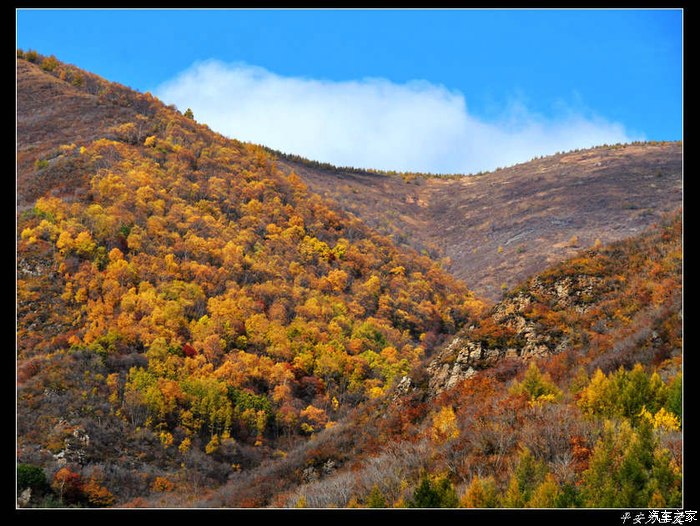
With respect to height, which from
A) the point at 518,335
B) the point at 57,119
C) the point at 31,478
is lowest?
the point at 31,478

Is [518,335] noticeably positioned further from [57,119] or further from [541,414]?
[57,119]

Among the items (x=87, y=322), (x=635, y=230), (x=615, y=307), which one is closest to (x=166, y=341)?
(x=87, y=322)

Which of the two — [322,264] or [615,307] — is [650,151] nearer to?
[322,264]

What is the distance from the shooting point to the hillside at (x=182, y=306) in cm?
3177

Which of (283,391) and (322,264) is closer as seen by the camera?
(283,391)

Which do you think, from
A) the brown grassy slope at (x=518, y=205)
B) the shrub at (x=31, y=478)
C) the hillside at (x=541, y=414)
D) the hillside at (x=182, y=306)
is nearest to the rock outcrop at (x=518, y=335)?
the hillside at (x=541, y=414)

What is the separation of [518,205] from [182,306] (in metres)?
65.9

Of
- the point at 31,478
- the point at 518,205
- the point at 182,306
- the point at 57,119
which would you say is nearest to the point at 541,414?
the point at 31,478

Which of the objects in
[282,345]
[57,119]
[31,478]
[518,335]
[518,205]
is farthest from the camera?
[518,205]

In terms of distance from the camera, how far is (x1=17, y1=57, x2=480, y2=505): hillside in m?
31.8

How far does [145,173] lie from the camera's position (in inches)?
2037

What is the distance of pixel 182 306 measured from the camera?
40219mm
